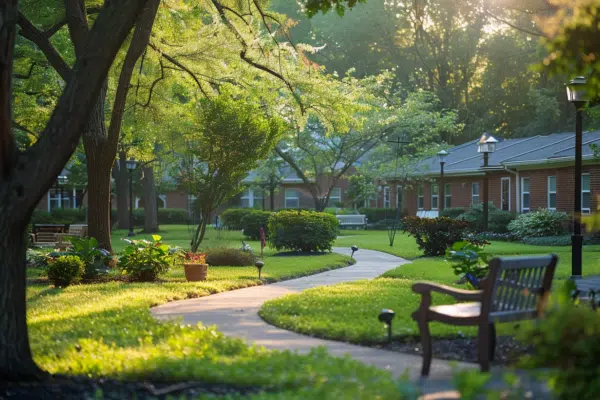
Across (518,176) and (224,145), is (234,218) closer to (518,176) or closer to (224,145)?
(518,176)

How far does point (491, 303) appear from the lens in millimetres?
7262

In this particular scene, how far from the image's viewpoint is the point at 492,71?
55.7 meters

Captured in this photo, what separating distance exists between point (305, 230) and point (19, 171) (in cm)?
1914

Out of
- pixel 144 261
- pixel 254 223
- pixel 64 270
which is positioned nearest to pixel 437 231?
pixel 144 261

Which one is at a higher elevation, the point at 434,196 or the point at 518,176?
the point at 518,176

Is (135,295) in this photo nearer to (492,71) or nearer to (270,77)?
(270,77)

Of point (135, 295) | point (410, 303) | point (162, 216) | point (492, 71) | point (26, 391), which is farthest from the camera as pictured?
point (162, 216)

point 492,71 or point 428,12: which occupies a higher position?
point 428,12

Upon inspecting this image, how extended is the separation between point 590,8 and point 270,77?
1540 cm

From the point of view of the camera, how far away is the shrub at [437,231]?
2406cm

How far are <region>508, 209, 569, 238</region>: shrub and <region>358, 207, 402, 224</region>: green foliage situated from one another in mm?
20940

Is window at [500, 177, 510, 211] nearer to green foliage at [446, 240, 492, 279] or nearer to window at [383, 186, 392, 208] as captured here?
window at [383, 186, 392, 208]

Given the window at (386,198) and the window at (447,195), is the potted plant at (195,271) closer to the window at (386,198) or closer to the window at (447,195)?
the window at (447,195)

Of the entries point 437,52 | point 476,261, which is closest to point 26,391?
point 476,261
